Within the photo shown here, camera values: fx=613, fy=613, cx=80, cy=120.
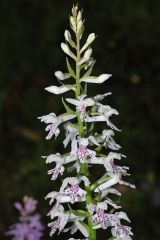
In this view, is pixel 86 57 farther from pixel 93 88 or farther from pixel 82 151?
pixel 93 88

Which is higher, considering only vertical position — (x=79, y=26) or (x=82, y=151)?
(x=79, y=26)

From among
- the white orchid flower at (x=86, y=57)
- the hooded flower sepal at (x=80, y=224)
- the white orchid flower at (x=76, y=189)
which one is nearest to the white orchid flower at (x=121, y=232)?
the hooded flower sepal at (x=80, y=224)

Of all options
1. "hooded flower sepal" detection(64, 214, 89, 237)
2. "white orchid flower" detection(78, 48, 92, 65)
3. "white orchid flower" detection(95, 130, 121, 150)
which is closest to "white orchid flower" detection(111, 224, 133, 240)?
"hooded flower sepal" detection(64, 214, 89, 237)

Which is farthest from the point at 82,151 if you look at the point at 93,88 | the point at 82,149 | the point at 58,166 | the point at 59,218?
the point at 93,88

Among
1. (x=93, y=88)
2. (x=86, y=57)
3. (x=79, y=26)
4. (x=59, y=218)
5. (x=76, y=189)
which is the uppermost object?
(x=93, y=88)

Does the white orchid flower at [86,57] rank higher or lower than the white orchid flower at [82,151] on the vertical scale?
higher

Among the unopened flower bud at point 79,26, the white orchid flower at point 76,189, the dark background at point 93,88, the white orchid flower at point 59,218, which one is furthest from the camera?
the dark background at point 93,88

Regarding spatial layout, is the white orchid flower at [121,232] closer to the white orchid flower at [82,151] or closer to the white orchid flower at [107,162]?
the white orchid flower at [107,162]

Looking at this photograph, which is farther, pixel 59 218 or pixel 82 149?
pixel 59 218

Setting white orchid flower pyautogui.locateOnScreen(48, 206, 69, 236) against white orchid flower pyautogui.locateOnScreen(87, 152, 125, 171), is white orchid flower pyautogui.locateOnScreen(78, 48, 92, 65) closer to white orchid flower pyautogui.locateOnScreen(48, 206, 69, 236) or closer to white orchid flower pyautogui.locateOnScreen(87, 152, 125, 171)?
white orchid flower pyautogui.locateOnScreen(87, 152, 125, 171)
